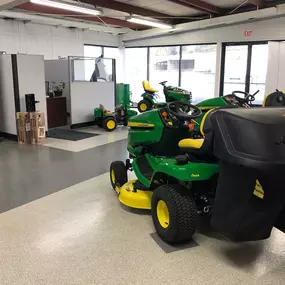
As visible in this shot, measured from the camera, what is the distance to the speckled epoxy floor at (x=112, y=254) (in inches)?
86.7

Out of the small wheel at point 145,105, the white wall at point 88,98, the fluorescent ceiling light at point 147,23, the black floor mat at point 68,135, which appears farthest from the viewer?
the small wheel at point 145,105

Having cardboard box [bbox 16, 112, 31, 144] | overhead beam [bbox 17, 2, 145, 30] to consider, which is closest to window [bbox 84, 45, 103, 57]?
overhead beam [bbox 17, 2, 145, 30]

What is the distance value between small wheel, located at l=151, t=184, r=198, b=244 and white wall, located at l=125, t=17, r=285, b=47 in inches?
296

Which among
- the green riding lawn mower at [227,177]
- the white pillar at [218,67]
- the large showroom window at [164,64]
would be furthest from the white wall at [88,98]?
the green riding lawn mower at [227,177]

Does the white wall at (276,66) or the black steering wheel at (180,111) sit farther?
the white wall at (276,66)

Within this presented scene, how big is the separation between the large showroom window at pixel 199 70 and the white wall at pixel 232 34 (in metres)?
0.39

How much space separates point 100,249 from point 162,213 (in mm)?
579

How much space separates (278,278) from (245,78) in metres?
8.34

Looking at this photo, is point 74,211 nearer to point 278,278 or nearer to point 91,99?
point 278,278

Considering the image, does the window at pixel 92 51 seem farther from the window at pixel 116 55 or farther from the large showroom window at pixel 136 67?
the large showroom window at pixel 136 67

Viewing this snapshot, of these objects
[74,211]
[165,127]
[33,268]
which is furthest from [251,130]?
[74,211]

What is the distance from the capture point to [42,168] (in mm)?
4664

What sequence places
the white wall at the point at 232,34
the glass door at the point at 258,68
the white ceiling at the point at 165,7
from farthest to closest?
the glass door at the point at 258,68 < the white wall at the point at 232,34 < the white ceiling at the point at 165,7

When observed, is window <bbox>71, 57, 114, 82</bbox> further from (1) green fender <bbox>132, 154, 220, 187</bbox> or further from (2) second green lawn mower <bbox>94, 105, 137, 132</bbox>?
(1) green fender <bbox>132, 154, 220, 187</bbox>
